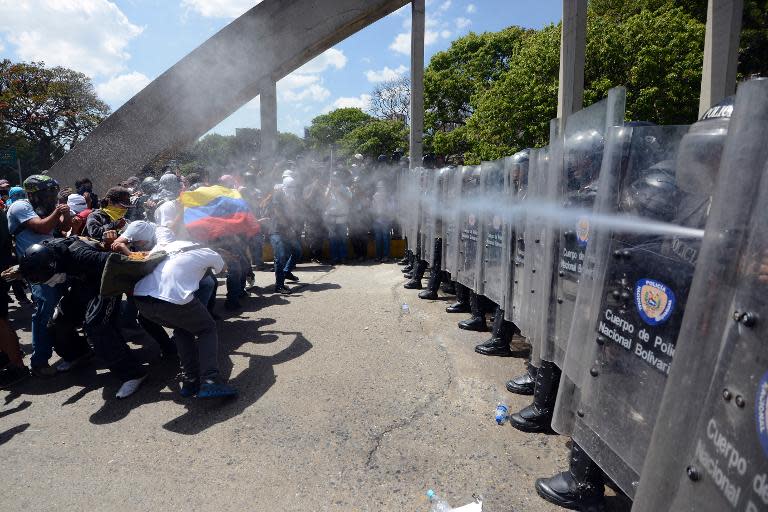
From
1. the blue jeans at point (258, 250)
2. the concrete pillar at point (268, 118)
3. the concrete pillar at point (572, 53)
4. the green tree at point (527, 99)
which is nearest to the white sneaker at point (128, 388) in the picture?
the blue jeans at point (258, 250)

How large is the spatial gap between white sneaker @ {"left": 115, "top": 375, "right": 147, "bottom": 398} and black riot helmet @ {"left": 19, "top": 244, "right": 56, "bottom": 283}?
111cm

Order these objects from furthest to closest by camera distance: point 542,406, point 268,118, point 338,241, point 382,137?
point 382,137, point 268,118, point 338,241, point 542,406

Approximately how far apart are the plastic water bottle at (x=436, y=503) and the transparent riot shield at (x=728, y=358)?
1.60 meters

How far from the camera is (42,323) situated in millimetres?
4289

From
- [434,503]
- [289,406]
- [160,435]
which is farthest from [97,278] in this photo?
[434,503]

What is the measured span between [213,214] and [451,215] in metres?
2.90

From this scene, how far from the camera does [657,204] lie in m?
1.69

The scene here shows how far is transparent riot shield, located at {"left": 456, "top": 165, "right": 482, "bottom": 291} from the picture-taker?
497 centimetres

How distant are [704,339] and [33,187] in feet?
18.0

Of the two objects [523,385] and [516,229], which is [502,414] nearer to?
[523,385]

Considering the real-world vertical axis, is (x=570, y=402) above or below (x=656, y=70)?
below

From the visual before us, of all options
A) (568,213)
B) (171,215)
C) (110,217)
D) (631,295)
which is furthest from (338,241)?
(631,295)

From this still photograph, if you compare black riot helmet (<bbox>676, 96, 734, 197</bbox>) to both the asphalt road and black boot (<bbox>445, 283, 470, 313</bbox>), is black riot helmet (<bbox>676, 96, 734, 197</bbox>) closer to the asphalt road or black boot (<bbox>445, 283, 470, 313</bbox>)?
the asphalt road

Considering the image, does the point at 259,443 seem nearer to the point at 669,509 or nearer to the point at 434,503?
the point at 434,503
